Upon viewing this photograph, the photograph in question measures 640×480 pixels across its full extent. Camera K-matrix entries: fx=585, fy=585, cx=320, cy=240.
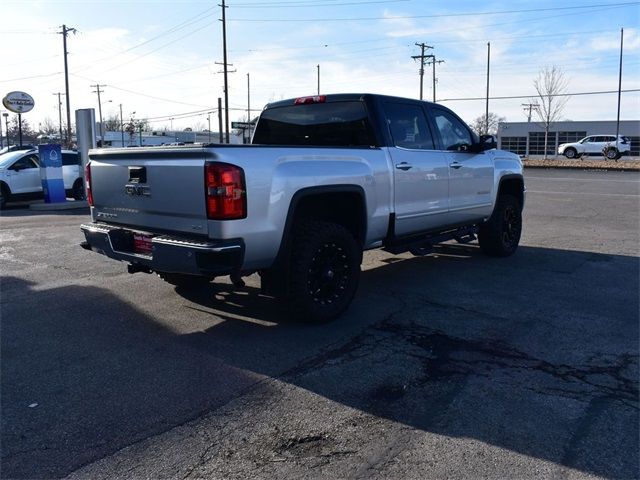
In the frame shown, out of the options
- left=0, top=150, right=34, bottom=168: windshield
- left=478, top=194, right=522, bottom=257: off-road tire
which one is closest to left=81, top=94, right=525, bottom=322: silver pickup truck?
left=478, top=194, right=522, bottom=257: off-road tire

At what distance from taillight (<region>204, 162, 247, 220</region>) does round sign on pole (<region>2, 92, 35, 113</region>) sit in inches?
926

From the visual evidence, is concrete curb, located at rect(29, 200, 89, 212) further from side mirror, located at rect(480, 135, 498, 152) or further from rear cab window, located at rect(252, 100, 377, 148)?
side mirror, located at rect(480, 135, 498, 152)

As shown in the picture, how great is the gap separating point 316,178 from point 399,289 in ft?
7.16

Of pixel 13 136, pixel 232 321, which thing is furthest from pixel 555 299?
pixel 13 136

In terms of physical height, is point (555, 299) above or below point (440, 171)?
below

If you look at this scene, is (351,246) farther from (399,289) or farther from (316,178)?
(399,289)

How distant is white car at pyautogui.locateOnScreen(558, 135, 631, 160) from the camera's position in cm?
4591

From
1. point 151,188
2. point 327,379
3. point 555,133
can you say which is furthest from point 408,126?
point 555,133

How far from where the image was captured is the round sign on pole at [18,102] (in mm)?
24111

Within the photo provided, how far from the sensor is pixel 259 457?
Result: 3.14 metres

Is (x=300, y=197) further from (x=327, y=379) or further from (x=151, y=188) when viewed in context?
(x=327, y=379)

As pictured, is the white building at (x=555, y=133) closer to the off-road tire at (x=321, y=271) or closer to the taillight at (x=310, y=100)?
the taillight at (x=310, y=100)

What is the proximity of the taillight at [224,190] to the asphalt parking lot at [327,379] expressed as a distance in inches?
44.6

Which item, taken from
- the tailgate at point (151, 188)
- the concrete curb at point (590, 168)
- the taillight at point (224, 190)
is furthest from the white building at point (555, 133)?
the taillight at point (224, 190)
